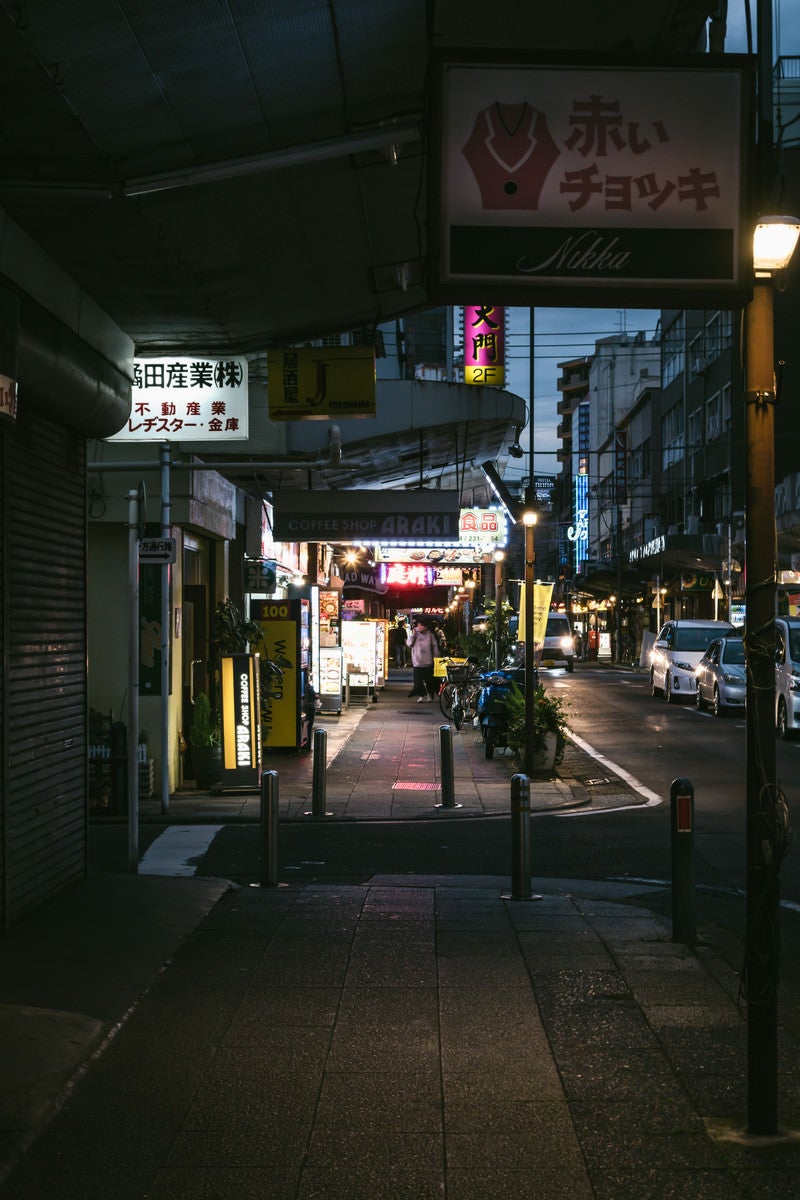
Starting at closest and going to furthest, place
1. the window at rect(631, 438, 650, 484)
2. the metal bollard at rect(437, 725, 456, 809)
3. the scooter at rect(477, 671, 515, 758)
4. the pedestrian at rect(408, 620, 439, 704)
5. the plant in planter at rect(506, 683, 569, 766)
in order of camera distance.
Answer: the metal bollard at rect(437, 725, 456, 809) → the plant in planter at rect(506, 683, 569, 766) → the scooter at rect(477, 671, 515, 758) → the pedestrian at rect(408, 620, 439, 704) → the window at rect(631, 438, 650, 484)

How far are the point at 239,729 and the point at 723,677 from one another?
14285 mm

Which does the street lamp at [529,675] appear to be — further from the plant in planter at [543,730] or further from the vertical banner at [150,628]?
the vertical banner at [150,628]

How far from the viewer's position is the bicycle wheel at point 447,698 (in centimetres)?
2808

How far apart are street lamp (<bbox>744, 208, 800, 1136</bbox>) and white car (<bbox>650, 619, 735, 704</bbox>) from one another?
27.2 metres

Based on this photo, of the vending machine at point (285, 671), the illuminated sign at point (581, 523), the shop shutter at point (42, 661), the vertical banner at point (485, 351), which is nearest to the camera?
the shop shutter at point (42, 661)

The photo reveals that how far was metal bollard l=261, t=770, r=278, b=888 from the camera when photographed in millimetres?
10266

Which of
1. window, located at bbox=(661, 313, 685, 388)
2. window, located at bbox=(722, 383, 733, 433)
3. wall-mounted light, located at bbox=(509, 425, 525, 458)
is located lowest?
wall-mounted light, located at bbox=(509, 425, 525, 458)

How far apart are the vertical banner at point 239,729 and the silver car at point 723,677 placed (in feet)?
43.5

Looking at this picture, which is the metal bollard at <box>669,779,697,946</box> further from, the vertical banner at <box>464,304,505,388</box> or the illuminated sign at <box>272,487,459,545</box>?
the vertical banner at <box>464,304,505,388</box>

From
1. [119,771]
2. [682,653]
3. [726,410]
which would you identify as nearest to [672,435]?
[726,410]

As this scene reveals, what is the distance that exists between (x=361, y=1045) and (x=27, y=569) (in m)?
4.34

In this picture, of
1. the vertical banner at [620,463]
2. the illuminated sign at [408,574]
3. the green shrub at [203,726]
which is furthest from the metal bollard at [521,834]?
the vertical banner at [620,463]

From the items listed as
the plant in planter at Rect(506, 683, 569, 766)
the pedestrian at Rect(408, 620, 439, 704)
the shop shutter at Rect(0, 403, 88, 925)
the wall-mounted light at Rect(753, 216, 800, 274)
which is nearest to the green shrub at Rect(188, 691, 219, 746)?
the plant in planter at Rect(506, 683, 569, 766)

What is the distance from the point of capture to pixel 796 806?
14867mm
